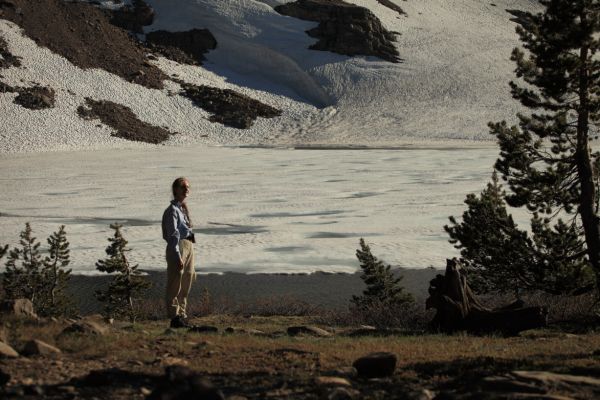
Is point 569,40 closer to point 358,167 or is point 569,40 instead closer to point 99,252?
point 99,252

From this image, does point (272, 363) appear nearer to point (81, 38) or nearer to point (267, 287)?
point (267, 287)

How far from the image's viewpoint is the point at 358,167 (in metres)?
49.3

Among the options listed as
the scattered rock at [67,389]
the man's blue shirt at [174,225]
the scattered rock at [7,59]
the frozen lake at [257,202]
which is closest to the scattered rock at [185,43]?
the scattered rock at [7,59]

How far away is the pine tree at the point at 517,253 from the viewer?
14.6 metres

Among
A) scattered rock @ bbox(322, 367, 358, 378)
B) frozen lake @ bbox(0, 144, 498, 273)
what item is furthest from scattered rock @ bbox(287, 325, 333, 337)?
frozen lake @ bbox(0, 144, 498, 273)

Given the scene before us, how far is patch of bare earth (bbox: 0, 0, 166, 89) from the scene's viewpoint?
7694 centimetres

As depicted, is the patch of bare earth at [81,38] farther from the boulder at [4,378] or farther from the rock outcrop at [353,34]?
the boulder at [4,378]

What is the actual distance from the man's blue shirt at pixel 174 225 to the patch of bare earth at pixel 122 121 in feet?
178

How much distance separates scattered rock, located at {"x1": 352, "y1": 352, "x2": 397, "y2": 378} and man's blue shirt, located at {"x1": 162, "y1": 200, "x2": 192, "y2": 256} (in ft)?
14.9

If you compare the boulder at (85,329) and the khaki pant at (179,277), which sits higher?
the khaki pant at (179,277)

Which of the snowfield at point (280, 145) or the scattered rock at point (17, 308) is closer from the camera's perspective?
the scattered rock at point (17, 308)

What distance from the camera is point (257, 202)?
35.2 metres

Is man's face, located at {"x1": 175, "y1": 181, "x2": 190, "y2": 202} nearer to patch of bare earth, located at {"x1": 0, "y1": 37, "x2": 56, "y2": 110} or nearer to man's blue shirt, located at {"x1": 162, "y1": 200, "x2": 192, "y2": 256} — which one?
man's blue shirt, located at {"x1": 162, "y1": 200, "x2": 192, "y2": 256}

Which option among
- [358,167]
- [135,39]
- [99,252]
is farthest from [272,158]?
[135,39]
